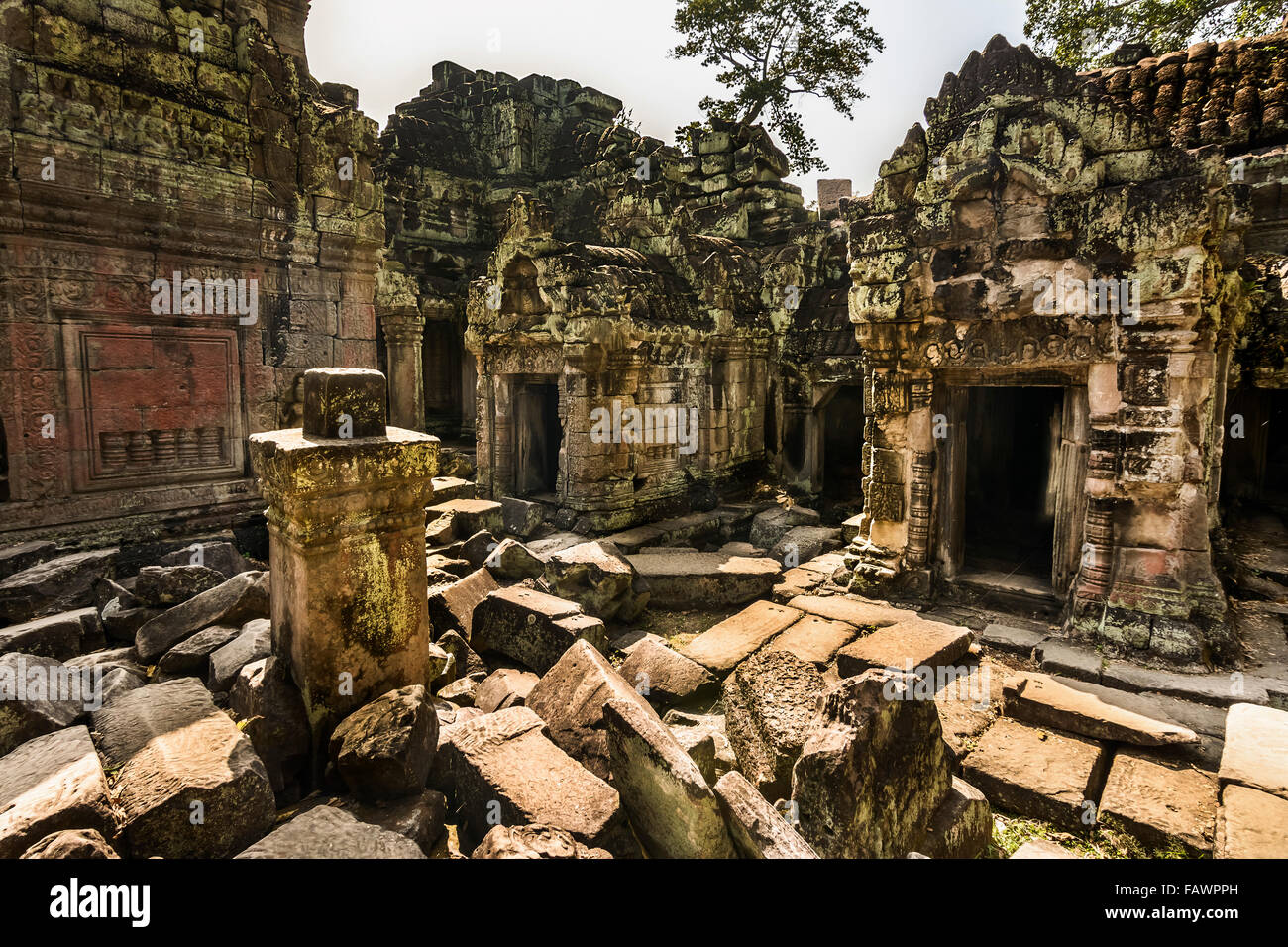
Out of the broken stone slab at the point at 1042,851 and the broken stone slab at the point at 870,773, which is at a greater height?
the broken stone slab at the point at 870,773

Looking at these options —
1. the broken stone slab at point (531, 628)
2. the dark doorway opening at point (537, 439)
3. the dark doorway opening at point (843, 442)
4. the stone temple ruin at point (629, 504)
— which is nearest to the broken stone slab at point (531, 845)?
the stone temple ruin at point (629, 504)

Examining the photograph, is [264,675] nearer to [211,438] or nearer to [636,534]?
[211,438]

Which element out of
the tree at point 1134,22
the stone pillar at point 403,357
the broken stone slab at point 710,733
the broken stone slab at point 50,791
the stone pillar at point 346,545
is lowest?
the broken stone slab at point 710,733

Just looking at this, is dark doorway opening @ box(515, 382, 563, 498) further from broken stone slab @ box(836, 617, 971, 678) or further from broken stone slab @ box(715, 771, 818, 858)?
broken stone slab @ box(715, 771, 818, 858)

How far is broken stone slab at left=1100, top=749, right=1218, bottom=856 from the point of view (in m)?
3.32

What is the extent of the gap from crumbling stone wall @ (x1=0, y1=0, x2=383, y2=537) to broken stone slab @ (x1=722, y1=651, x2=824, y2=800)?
17.8 ft

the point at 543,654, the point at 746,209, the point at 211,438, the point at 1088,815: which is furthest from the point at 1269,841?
the point at 746,209

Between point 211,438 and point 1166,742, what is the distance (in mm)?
8064

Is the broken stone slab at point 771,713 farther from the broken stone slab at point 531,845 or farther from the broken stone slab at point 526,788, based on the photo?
the broken stone slab at point 531,845

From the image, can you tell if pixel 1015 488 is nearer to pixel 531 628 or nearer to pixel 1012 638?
pixel 1012 638

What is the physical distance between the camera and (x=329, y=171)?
721 cm

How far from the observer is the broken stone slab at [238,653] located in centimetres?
364
